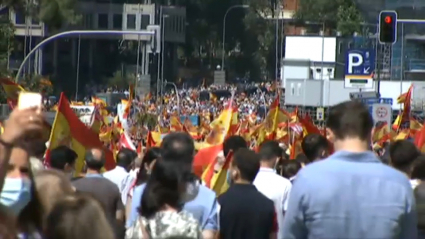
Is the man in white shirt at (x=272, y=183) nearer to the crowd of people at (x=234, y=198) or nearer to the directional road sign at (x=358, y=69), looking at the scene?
the crowd of people at (x=234, y=198)

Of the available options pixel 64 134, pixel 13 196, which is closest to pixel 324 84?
pixel 64 134

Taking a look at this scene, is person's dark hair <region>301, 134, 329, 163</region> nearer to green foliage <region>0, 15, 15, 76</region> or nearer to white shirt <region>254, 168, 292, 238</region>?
white shirt <region>254, 168, 292, 238</region>

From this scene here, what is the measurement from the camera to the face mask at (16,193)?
524 centimetres

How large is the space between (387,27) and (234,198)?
56.8 feet

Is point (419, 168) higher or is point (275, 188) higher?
point (419, 168)

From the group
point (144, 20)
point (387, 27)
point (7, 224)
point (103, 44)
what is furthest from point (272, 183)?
point (103, 44)

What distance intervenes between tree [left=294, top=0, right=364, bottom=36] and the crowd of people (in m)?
77.0

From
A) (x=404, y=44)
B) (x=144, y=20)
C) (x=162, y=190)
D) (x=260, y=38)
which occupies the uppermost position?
Result: (x=144, y=20)

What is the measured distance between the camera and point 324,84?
5959cm

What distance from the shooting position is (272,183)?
383 inches

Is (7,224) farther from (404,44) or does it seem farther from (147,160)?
(404,44)

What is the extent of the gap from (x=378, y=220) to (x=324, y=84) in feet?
176

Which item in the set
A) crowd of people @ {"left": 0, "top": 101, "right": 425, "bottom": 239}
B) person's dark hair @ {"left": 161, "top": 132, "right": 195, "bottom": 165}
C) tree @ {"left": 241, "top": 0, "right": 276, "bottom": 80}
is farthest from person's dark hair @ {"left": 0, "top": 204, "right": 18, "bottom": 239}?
tree @ {"left": 241, "top": 0, "right": 276, "bottom": 80}

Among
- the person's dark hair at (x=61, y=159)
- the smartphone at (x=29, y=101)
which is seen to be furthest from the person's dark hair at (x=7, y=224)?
the person's dark hair at (x=61, y=159)
